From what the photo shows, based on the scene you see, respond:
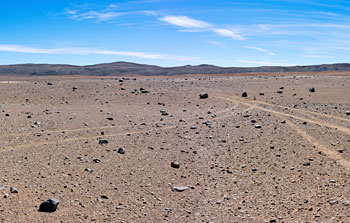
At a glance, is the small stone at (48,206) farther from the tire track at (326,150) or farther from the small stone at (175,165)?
the tire track at (326,150)

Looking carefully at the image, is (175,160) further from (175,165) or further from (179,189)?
(179,189)

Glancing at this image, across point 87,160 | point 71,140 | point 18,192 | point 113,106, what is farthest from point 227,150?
point 113,106

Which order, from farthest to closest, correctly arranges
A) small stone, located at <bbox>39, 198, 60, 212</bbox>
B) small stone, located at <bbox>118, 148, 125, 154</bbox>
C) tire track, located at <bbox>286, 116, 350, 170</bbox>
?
small stone, located at <bbox>118, 148, 125, 154</bbox> < tire track, located at <bbox>286, 116, 350, 170</bbox> < small stone, located at <bbox>39, 198, 60, 212</bbox>

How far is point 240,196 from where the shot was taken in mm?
6754

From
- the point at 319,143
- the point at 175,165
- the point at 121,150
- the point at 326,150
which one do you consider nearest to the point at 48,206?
the point at 175,165

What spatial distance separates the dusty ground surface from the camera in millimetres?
6102

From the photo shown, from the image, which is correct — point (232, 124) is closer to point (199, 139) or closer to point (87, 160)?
point (199, 139)

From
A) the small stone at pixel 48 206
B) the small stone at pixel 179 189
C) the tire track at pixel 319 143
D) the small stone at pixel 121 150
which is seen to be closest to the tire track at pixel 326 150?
the tire track at pixel 319 143

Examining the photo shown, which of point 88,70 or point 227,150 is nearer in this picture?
point 227,150

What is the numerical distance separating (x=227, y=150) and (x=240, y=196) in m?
3.03

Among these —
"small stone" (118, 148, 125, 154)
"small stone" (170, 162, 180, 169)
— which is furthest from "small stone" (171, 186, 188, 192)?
"small stone" (118, 148, 125, 154)

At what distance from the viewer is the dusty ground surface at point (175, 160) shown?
6.10m

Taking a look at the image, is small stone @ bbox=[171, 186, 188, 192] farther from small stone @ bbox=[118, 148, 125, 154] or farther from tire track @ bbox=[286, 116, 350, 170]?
tire track @ bbox=[286, 116, 350, 170]

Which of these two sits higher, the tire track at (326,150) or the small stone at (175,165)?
the tire track at (326,150)
